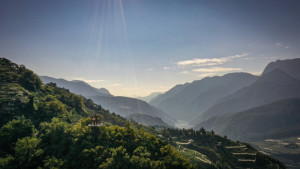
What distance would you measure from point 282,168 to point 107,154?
590 feet

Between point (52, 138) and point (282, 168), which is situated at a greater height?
point (52, 138)

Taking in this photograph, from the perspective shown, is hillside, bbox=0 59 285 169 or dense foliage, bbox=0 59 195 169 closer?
dense foliage, bbox=0 59 195 169

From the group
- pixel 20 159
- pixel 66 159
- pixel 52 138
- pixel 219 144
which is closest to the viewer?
pixel 20 159

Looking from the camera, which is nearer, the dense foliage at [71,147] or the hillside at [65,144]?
the dense foliage at [71,147]

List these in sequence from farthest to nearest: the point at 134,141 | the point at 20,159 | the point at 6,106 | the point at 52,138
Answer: the point at 6,106, the point at 134,141, the point at 52,138, the point at 20,159

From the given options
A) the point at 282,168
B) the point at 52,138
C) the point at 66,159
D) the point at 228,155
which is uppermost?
the point at 52,138

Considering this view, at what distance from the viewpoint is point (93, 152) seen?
214 feet

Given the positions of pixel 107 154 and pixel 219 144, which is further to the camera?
pixel 219 144

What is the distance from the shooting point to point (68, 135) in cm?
7581

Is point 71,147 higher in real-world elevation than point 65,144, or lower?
lower

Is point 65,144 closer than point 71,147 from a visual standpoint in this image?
No

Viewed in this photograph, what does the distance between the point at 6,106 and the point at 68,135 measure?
5063 centimetres

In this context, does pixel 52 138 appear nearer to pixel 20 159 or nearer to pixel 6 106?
pixel 20 159

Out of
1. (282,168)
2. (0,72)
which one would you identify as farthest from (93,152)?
(282,168)
